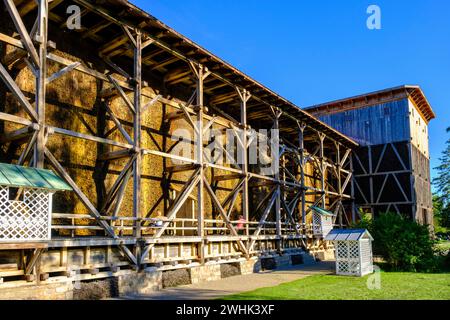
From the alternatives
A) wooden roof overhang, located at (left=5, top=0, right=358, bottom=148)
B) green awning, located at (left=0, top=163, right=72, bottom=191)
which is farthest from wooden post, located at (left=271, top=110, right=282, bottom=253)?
green awning, located at (left=0, top=163, right=72, bottom=191)

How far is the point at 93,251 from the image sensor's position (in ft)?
35.3

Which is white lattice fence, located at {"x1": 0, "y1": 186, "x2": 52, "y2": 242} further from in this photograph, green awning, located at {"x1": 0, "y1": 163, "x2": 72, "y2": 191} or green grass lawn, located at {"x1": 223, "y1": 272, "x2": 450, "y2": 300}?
green grass lawn, located at {"x1": 223, "y1": 272, "x2": 450, "y2": 300}

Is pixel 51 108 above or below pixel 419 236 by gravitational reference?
above

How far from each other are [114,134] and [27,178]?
584 cm

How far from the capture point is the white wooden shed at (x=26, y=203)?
8.31 meters

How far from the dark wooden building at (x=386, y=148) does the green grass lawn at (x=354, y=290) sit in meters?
16.1

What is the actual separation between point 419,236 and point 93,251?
13.2m

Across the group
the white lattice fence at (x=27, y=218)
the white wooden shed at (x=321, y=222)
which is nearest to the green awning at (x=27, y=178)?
the white lattice fence at (x=27, y=218)

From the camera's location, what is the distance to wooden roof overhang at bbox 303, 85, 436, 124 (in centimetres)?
3003

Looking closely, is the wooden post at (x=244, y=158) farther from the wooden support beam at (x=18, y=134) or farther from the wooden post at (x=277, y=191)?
the wooden support beam at (x=18, y=134)

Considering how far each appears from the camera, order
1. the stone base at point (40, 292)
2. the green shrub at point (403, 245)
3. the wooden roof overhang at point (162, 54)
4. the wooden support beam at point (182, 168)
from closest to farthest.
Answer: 1. the stone base at point (40, 292)
2. the wooden roof overhang at point (162, 54)
3. the wooden support beam at point (182, 168)
4. the green shrub at point (403, 245)

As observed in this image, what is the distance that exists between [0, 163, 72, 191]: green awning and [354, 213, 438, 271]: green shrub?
13470mm
